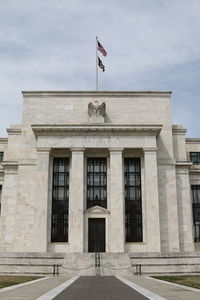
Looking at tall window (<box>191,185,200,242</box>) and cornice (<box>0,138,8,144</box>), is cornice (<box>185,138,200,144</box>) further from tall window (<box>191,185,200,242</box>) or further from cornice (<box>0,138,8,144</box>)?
cornice (<box>0,138,8,144</box>)

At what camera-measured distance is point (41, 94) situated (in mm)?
45781

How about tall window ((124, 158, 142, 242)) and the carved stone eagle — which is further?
the carved stone eagle

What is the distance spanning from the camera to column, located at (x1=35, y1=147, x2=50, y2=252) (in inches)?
1502

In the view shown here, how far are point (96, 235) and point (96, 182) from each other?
6.14 metres

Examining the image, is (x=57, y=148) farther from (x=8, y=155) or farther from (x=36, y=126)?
(x=8, y=155)

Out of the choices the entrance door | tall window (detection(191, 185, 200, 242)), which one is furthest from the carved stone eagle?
tall window (detection(191, 185, 200, 242))

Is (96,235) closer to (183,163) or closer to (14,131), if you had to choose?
(183,163)

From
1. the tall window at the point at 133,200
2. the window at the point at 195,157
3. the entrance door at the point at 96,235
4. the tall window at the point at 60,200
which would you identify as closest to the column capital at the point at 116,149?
the tall window at the point at 133,200

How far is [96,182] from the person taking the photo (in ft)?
138

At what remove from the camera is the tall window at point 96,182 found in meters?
41.2

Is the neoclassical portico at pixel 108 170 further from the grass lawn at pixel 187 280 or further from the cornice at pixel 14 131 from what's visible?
the grass lawn at pixel 187 280

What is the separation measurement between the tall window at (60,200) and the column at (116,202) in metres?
5.47

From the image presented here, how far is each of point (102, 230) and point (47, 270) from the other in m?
11.9

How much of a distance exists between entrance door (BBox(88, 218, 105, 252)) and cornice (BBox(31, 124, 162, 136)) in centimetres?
1027
